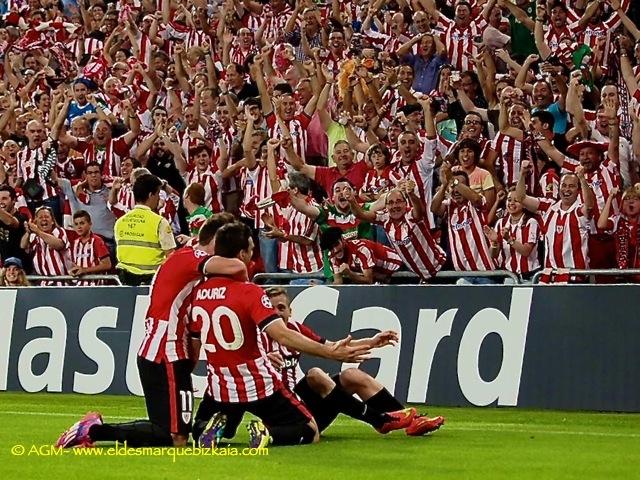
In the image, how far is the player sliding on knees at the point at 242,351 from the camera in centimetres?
1025

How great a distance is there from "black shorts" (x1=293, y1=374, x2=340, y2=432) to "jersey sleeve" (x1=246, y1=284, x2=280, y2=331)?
1323mm

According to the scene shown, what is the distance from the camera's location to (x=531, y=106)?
17484mm

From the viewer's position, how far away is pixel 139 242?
16656mm

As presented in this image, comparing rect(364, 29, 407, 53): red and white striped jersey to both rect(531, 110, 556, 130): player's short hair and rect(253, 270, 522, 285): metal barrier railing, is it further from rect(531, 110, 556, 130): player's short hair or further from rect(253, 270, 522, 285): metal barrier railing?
rect(253, 270, 522, 285): metal barrier railing

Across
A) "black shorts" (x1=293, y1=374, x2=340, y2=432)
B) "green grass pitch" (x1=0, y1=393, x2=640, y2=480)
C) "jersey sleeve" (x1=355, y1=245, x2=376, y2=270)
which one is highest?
"jersey sleeve" (x1=355, y1=245, x2=376, y2=270)

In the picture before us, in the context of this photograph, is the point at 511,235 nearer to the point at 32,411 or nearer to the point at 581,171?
the point at 581,171

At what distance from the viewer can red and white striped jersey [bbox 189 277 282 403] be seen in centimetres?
1027

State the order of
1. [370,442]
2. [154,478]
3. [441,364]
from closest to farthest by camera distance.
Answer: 1. [154,478]
2. [370,442]
3. [441,364]

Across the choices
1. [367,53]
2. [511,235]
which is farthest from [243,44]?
[511,235]

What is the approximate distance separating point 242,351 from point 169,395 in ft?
2.12

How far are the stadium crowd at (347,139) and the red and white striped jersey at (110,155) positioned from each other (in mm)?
37

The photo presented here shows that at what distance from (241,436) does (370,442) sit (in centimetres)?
118

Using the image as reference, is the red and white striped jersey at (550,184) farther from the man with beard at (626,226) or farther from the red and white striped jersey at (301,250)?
the red and white striped jersey at (301,250)

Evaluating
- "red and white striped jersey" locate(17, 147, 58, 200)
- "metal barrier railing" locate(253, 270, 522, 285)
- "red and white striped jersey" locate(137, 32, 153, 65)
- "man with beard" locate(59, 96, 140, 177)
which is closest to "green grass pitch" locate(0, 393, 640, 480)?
"metal barrier railing" locate(253, 270, 522, 285)
